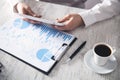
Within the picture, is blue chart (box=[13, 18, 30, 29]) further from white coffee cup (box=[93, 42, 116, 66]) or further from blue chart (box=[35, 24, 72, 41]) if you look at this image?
white coffee cup (box=[93, 42, 116, 66])

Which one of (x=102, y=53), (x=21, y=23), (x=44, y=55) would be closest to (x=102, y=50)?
(x=102, y=53)

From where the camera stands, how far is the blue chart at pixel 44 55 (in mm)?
744

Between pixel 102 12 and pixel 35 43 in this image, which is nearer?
pixel 35 43

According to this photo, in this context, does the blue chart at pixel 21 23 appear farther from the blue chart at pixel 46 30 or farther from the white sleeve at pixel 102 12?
the white sleeve at pixel 102 12

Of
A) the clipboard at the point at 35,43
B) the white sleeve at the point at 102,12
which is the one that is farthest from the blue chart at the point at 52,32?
the white sleeve at the point at 102,12

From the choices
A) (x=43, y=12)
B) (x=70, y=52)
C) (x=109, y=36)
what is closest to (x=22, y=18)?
(x=43, y=12)

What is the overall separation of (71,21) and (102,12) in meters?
0.18

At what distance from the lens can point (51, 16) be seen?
3.14ft

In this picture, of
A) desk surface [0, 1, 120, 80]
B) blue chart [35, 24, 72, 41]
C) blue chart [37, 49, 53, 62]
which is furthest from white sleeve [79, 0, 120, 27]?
blue chart [37, 49, 53, 62]

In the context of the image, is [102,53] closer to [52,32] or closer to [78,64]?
[78,64]

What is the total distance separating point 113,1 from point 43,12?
0.37 m

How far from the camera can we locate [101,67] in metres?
0.71

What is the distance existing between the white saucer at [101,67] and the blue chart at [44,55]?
0.15 metres

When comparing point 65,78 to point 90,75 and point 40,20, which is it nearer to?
point 90,75
